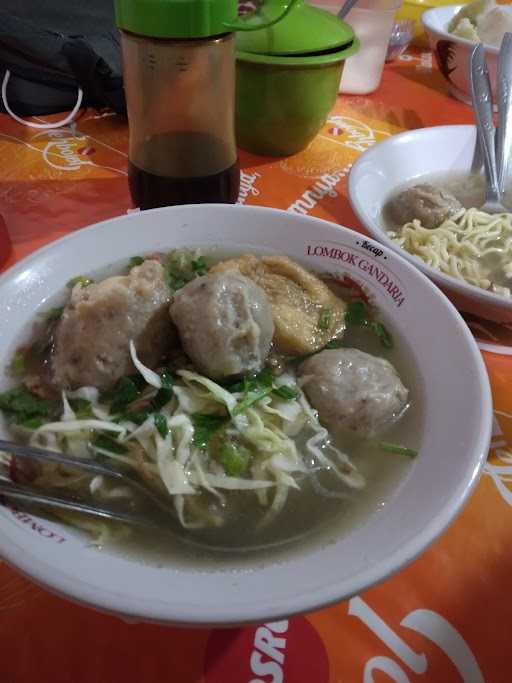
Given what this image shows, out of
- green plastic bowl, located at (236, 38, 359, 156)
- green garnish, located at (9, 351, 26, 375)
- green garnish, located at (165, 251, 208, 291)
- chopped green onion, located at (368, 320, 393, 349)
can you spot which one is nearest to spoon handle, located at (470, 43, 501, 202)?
green plastic bowl, located at (236, 38, 359, 156)

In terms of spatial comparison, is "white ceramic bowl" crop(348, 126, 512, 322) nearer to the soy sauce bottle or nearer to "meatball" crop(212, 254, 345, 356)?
"meatball" crop(212, 254, 345, 356)

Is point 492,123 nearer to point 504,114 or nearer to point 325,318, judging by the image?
point 504,114

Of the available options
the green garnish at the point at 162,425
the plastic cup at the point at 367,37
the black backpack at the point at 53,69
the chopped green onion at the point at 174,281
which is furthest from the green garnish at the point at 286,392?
the plastic cup at the point at 367,37

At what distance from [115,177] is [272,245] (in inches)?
33.4

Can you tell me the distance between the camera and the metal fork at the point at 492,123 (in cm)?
188

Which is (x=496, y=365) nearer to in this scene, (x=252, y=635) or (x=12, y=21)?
(x=252, y=635)

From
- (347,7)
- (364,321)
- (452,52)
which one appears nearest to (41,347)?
(364,321)

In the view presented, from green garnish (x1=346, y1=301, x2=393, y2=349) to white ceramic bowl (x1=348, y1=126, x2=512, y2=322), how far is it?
17cm

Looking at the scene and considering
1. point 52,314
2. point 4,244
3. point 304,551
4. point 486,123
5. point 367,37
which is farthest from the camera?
point 367,37

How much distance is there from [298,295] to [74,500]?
69 centimetres

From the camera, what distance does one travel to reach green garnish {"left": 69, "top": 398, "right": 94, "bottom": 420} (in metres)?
1.01

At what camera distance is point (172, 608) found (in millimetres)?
631

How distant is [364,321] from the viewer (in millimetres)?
1279

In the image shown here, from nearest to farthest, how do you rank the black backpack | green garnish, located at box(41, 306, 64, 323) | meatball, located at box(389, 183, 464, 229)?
1. green garnish, located at box(41, 306, 64, 323)
2. meatball, located at box(389, 183, 464, 229)
3. the black backpack
